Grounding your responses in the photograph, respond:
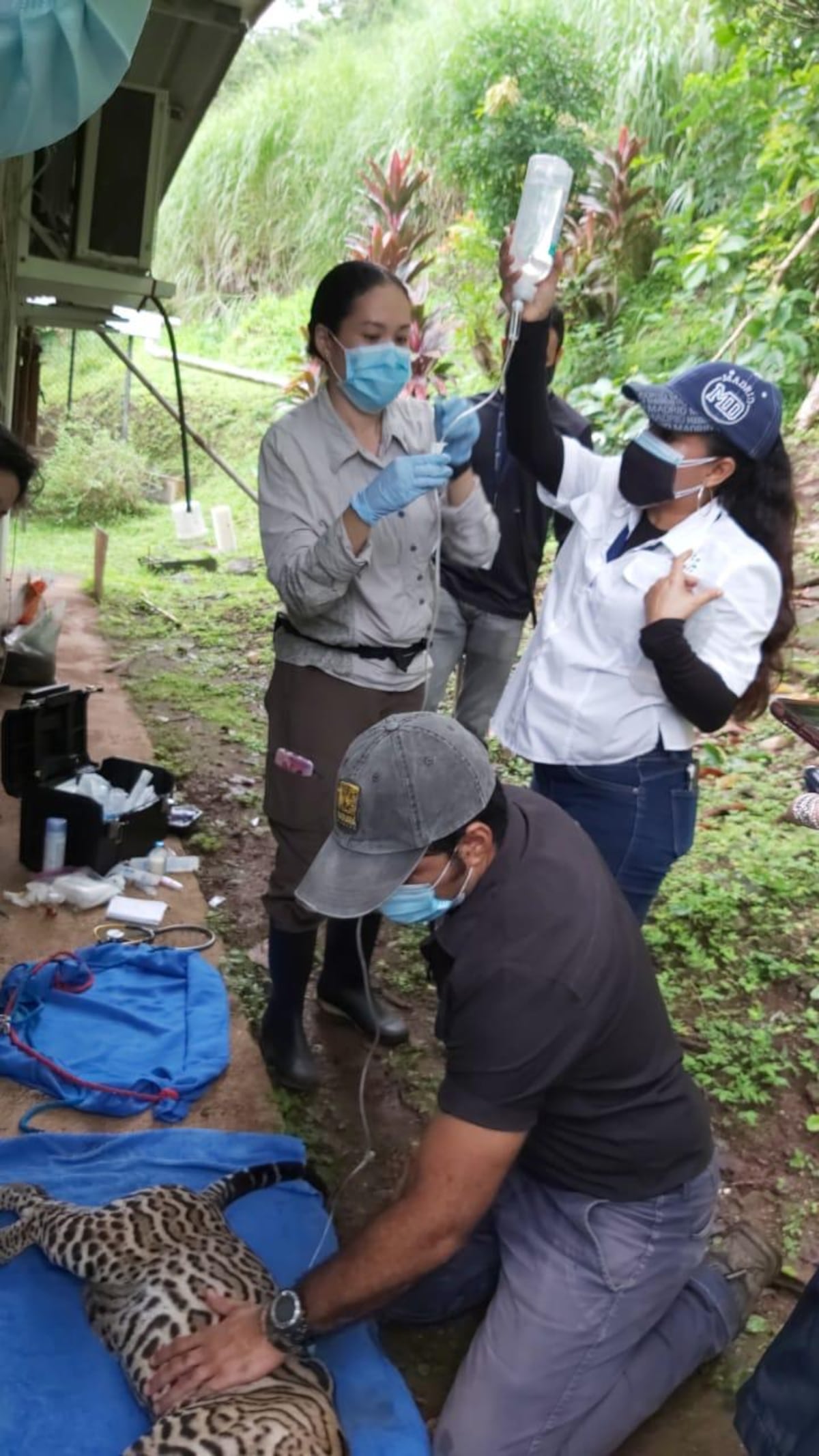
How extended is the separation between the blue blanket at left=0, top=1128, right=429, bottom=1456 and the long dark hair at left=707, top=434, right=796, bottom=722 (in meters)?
1.69

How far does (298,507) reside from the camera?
2941mm

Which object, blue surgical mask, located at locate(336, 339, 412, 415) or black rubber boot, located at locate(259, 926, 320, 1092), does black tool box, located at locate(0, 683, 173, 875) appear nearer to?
black rubber boot, located at locate(259, 926, 320, 1092)

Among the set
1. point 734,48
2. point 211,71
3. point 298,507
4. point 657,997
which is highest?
point 734,48

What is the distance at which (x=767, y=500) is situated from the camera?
2598mm

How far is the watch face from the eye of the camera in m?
1.95

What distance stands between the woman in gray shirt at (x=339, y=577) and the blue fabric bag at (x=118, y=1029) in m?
0.39

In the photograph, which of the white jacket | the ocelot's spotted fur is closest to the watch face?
the ocelot's spotted fur

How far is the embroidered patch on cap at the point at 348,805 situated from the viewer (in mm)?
1832

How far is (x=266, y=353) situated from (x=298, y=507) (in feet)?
53.1

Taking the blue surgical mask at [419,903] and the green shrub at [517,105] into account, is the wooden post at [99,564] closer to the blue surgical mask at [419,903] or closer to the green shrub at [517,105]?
the green shrub at [517,105]

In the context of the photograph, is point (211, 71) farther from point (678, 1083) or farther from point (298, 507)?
point (678, 1083)

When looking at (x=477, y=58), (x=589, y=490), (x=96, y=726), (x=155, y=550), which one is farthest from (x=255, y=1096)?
(x=477, y=58)

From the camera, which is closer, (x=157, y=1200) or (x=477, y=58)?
(x=157, y=1200)

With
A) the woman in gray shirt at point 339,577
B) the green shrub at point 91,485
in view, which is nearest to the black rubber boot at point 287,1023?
the woman in gray shirt at point 339,577
